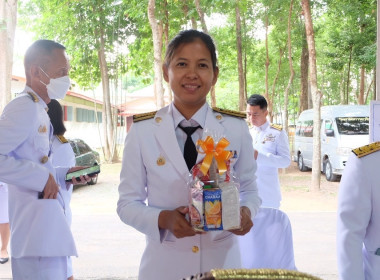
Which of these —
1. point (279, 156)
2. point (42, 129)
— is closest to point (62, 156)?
point (42, 129)

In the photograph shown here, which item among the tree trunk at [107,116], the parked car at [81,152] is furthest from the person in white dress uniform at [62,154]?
the tree trunk at [107,116]

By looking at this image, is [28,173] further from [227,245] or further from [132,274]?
[132,274]

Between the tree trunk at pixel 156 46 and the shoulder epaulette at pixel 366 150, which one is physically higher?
the tree trunk at pixel 156 46

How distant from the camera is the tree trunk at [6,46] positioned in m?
5.96

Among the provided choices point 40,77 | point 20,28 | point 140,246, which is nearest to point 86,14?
point 20,28

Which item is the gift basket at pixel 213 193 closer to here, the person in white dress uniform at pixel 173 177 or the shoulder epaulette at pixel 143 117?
the person in white dress uniform at pixel 173 177

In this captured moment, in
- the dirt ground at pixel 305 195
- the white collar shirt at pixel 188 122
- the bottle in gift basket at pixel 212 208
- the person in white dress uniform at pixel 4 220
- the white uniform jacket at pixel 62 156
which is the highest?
the white collar shirt at pixel 188 122

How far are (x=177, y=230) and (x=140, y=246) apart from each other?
11.3 ft

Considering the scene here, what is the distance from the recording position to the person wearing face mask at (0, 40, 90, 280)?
1.70 meters

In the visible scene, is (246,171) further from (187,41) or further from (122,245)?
(122,245)

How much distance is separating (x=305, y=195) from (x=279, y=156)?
458 centimetres

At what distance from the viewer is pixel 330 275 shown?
3.41 metres

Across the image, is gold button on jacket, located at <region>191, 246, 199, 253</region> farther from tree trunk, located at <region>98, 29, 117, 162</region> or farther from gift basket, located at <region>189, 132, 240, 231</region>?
tree trunk, located at <region>98, 29, 117, 162</region>

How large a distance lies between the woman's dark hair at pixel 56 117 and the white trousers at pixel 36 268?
93 centimetres
